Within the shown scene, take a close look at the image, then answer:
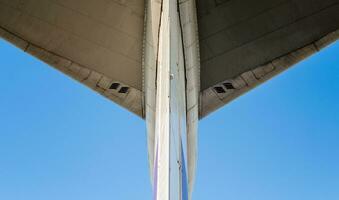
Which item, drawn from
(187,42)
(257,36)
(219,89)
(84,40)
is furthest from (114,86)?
(257,36)

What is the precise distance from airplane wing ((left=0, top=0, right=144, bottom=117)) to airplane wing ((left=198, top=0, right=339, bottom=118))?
1.36 meters

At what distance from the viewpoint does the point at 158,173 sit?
5617 mm

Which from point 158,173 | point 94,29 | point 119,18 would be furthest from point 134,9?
point 158,173

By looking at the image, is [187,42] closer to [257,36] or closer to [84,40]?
[257,36]

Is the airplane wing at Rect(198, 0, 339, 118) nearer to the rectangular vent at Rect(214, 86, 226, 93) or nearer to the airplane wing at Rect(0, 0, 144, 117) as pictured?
the rectangular vent at Rect(214, 86, 226, 93)

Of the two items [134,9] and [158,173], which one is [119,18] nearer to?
[134,9]

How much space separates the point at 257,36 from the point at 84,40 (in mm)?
3274

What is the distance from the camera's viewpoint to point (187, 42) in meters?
8.02

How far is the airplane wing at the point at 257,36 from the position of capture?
823cm

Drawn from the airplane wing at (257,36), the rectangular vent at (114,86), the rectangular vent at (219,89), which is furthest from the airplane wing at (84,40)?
the rectangular vent at (219,89)

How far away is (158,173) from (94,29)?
389 cm

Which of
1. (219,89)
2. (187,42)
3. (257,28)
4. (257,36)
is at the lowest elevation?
(219,89)

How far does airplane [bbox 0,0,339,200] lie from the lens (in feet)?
26.8

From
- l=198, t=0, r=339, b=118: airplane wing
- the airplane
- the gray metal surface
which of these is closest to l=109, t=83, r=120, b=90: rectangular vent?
the airplane
